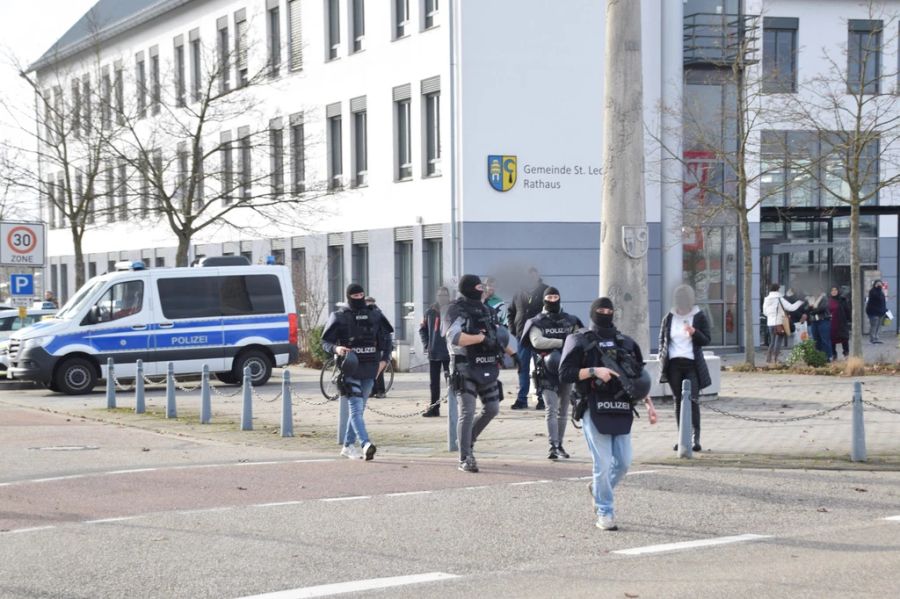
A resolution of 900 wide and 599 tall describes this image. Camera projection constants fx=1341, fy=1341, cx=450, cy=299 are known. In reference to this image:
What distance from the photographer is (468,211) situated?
29.8 meters

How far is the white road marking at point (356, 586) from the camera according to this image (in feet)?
24.7

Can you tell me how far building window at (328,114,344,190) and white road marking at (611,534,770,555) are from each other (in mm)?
27894

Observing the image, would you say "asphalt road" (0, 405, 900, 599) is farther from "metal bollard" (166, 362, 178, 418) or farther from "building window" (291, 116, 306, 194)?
"building window" (291, 116, 306, 194)

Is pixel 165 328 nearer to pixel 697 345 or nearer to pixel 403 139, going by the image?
pixel 403 139

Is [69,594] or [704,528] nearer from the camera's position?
[69,594]

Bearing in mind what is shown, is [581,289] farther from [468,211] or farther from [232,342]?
[232,342]

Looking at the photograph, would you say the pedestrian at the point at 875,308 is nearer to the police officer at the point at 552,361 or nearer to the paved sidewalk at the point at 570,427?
the paved sidewalk at the point at 570,427

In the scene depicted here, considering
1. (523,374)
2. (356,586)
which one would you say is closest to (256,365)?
(523,374)

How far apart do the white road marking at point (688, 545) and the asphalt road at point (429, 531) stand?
0.03m

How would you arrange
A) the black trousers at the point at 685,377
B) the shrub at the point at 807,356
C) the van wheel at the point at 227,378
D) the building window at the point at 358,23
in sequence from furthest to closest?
the building window at the point at 358,23 → the van wheel at the point at 227,378 → the shrub at the point at 807,356 → the black trousers at the point at 685,377

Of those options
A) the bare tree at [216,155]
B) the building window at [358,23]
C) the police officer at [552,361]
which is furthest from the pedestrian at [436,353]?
the building window at [358,23]

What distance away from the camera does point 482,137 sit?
29859 millimetres

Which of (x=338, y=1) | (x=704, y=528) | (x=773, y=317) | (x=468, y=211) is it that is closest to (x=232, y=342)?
(x=468, y=211)

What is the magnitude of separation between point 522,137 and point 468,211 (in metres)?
2.07
